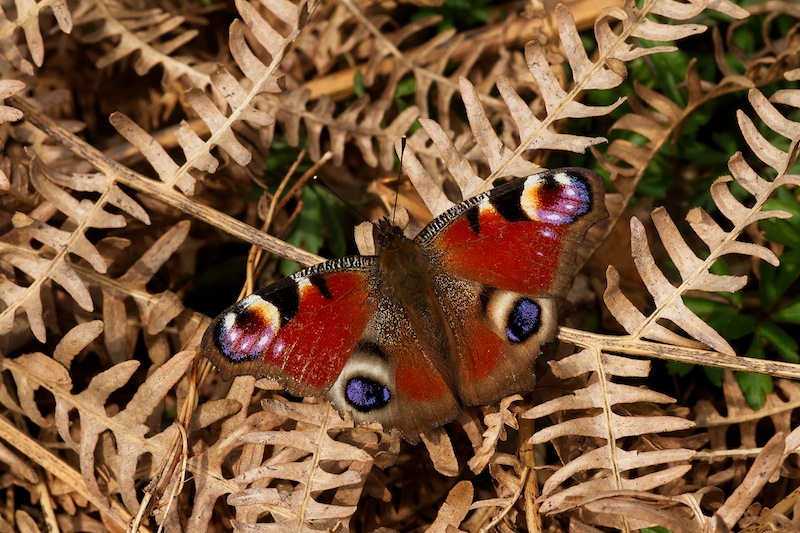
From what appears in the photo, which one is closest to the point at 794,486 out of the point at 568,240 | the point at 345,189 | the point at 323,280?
the point at 568,240

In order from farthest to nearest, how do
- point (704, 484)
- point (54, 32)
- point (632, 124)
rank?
point (54, 32), point (632, 124), point (704, 484)

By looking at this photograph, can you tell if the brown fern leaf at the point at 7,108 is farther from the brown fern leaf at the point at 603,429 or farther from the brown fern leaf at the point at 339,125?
the brown fern leaf at the point at 603,429

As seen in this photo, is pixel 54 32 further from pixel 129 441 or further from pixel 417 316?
pixel 417 316

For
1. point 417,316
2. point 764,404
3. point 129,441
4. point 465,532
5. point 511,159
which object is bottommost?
point 465,532

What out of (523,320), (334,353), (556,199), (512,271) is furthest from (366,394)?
(556,199)

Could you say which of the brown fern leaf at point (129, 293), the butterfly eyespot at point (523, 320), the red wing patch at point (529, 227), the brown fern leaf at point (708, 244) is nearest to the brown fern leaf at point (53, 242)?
the brown fern leaf at point (129, 293)

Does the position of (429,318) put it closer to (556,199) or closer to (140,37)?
(556,199)
